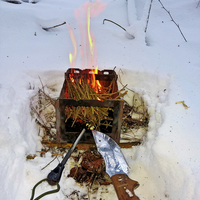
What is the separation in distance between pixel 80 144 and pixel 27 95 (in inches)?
34.7

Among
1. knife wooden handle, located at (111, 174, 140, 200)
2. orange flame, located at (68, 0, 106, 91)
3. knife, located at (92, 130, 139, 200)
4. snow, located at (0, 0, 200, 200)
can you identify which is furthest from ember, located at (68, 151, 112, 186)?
orange flame, located at (68, 0, 106, 91)

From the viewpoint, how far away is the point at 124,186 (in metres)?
1.41

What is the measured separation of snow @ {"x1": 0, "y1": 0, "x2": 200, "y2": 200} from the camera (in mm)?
1601

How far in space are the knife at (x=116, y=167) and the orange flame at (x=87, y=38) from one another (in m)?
0.66

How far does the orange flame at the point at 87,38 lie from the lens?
2.60m

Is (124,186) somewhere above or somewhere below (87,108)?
below

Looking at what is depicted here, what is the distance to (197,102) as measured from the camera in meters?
2.06

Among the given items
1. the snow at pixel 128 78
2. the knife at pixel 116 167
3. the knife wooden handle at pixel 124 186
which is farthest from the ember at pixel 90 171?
the knife wooden handle at pixel 124 186

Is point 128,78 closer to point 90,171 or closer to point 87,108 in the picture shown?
point 87,108

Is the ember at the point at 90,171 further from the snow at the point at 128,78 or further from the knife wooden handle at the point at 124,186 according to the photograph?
the knife wooden handle at the point at 124,186

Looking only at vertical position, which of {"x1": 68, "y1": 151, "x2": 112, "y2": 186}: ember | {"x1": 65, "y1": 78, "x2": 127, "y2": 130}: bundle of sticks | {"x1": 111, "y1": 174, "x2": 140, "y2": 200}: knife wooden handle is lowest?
{"x1": 68, "y1": 151, "x2": 112, "y2": 186}: ember

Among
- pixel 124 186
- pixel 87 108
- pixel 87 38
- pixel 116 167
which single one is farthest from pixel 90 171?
pixel 87 38

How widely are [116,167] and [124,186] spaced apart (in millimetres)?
224

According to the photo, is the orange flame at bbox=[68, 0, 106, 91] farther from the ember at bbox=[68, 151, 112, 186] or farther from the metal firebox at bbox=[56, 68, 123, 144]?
the ember at bbox=[68, 151, 112, 186]
